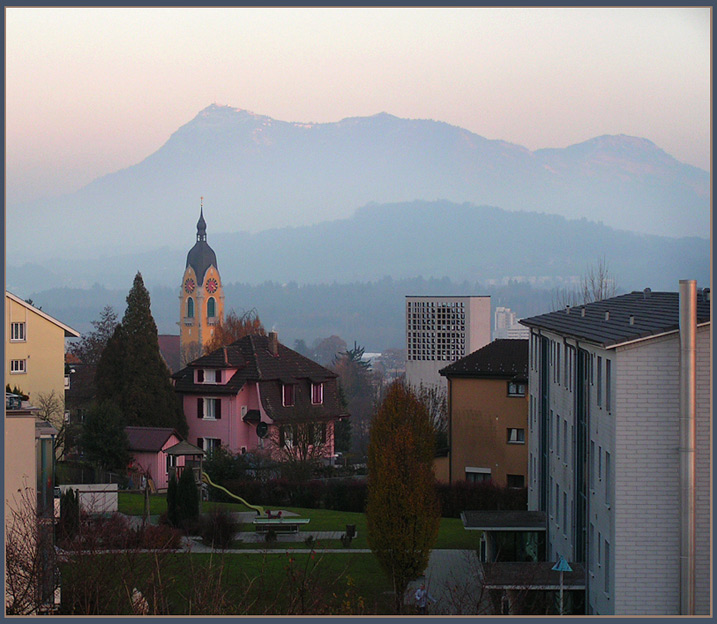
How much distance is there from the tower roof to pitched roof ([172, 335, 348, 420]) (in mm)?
65372

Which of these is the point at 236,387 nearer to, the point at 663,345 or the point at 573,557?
the point at 573,557

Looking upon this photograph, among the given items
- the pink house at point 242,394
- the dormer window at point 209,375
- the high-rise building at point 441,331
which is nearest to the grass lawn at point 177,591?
the pink house at point 242,394

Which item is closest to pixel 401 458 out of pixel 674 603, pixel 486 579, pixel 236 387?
pixel 486 579

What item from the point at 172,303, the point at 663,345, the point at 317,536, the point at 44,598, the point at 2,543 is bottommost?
the point at 317,536

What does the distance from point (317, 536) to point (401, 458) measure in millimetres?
7344

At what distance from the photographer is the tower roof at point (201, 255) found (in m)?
110

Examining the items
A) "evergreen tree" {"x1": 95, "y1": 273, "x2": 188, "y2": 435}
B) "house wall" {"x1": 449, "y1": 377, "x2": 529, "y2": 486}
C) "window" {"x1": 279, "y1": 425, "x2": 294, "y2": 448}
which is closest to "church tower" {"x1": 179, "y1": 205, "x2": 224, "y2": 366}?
"evergreen tree" {"x1": 95, "y1": 273, "x2": 188, "y2": 435}

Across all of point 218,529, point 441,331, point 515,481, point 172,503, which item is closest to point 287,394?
point 515,481

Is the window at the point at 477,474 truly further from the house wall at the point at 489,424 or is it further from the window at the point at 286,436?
the window at the point at 286,436

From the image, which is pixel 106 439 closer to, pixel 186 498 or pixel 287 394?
pixel 186 498

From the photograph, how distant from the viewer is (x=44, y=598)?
1053 centimetres

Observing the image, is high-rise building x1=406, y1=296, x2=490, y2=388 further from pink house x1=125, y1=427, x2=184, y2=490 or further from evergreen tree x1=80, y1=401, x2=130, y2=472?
evergreen tree x1=80, y1=401, x2=130, y2=472

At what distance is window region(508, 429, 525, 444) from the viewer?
1260 inches

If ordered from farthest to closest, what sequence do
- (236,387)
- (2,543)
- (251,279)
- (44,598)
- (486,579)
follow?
(251,279) < (236,387) < (486,579) < (44,598) < (2,543)
